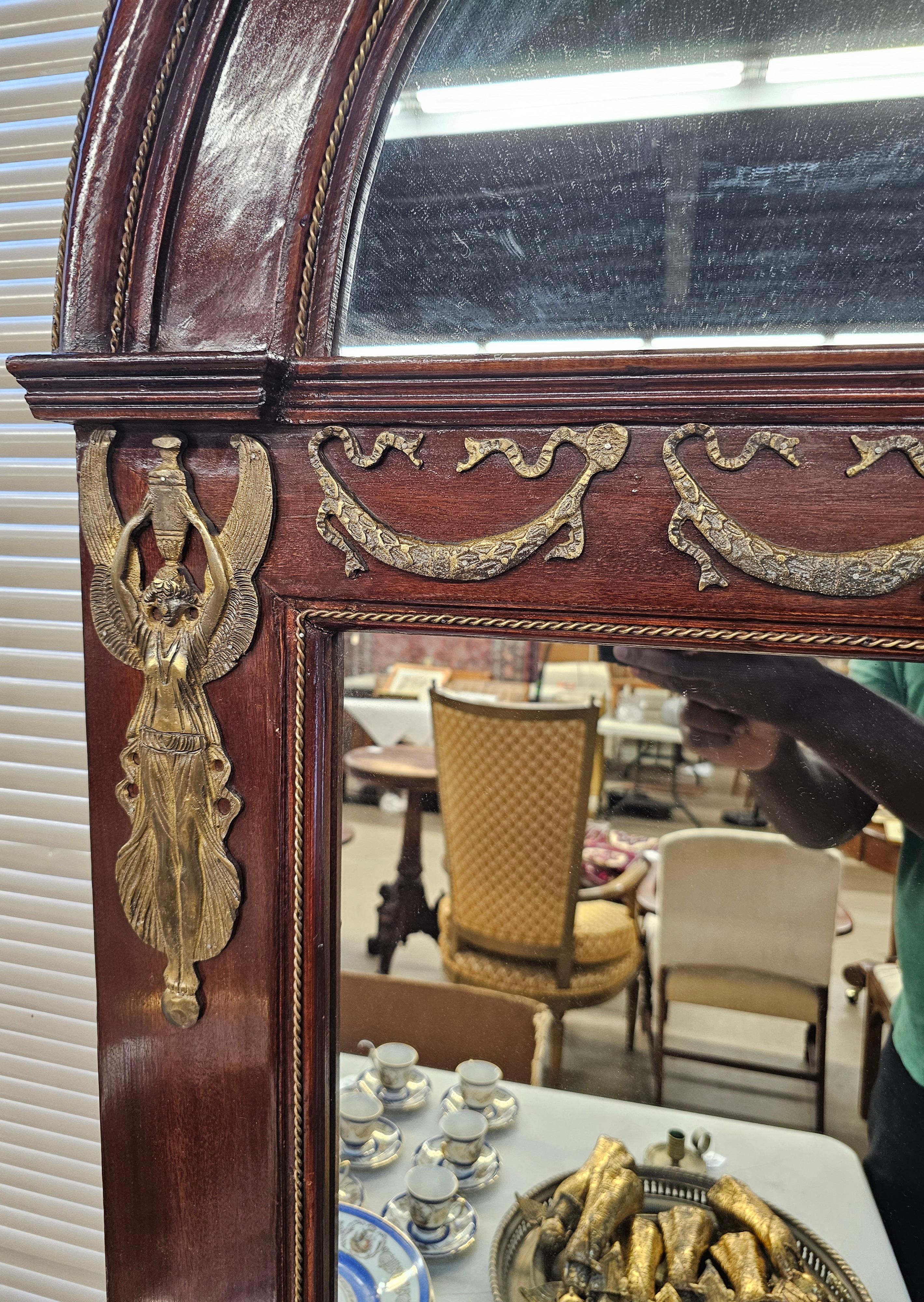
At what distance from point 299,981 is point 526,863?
164 mm

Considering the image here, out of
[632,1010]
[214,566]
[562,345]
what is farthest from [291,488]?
[632,1010]

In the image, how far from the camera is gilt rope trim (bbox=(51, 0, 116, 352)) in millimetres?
485

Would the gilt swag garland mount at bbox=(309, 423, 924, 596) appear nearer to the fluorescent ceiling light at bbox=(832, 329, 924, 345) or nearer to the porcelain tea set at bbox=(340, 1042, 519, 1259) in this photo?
the fluorescent ceiling light at bbox=(832, 329, 924, 345)

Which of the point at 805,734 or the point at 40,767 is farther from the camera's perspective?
the point at 40,767

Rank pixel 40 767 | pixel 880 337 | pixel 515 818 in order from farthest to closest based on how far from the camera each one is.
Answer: pixel 40 767 < pixel 515 818 < pixel 880 337

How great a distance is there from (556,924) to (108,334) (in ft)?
1.54

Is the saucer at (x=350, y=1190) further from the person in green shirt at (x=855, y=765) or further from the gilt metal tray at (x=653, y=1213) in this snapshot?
the person in green shirt at (x=855, y=765)

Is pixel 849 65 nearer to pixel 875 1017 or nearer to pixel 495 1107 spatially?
pixel 875 1017

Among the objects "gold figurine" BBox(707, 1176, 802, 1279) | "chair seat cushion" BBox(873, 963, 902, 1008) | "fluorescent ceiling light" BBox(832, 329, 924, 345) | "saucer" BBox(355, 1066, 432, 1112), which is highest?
"fluorescent ceiling light" BBox(832, 329, 924, 345)

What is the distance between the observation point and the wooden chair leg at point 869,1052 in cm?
45

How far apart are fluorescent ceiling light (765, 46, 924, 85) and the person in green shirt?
31cm

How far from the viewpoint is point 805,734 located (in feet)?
1.50

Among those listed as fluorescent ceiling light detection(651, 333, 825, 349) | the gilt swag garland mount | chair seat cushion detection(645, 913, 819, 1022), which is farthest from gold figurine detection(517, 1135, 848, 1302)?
fluorescent ceiling light detection(651, 333, 825, 349)

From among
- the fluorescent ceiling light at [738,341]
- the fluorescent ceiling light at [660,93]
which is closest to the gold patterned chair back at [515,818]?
the fluorescent ceiling light at [738,341]
